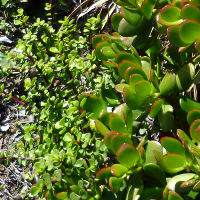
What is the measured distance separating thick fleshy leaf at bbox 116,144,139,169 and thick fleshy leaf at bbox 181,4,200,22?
48 centimetres

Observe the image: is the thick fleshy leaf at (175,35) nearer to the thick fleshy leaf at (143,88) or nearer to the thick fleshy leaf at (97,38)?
the thick fleshy leaf at (143,88)

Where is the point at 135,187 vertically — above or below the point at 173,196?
below

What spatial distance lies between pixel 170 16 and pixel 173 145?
0.46 meters

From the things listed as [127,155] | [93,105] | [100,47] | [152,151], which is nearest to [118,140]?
[127,155]

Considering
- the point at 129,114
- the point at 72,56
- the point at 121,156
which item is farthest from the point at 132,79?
the point at 72,56

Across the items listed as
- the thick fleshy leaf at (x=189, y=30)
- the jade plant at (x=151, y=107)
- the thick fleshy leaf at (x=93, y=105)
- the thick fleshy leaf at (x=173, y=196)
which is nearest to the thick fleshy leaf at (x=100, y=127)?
the jade plant at (x=151, y=107)

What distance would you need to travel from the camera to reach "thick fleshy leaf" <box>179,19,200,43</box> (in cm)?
111

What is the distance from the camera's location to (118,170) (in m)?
1.20

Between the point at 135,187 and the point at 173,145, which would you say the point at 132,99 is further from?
the point at 135,187

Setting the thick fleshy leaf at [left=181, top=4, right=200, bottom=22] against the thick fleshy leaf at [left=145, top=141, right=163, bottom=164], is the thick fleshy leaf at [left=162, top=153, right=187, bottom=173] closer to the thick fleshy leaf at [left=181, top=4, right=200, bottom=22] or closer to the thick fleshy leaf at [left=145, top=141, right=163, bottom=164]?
the thick fleshy leaf at [left=145, top=141, right=163, bottom=164]

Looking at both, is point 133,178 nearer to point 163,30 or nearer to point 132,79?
point 132,79

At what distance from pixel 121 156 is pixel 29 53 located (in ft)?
3.07

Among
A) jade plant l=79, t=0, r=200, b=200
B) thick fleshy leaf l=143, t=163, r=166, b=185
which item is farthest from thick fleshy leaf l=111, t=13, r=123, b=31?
thick fleshy leaf l=143, t=163, r=166, b=185

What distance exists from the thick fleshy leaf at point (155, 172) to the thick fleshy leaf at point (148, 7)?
57cm
